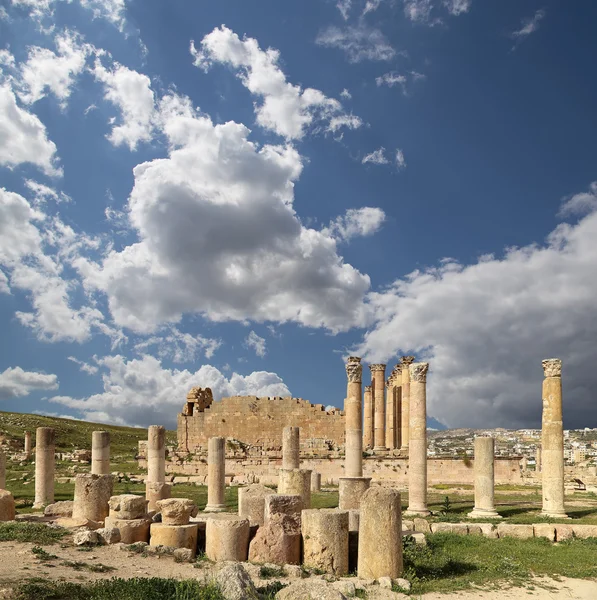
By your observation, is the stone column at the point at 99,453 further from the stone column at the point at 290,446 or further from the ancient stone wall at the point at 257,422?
the ancient stone wall at the point at 257,422

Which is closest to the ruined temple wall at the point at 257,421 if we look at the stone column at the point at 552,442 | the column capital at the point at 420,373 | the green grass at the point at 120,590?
the column capital at the point at 420,373

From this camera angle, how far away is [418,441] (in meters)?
23.1

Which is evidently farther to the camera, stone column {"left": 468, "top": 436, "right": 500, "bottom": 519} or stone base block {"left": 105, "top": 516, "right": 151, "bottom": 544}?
stone column {"left": 468, "top": 436, "right": 500, "bottom": 519}

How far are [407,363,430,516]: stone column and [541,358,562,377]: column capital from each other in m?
4.12

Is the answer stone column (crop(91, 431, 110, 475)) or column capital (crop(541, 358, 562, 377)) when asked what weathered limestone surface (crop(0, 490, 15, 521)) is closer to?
stone column (crop(91, 431, 110, 475))

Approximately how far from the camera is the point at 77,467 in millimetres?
38625

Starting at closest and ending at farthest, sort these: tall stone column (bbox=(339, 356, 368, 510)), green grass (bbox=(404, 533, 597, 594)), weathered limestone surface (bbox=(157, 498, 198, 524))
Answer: green grass (bbox=(404, 533, 597, 594)) < weathered limestone surface (bbox=(157, 498, 198, 524)) < tall stone column (bbox=(339, 356, 368, 510))

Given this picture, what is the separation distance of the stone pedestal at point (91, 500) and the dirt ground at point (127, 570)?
4.27 meters

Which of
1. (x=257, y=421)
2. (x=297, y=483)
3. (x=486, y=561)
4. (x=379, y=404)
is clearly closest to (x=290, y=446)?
(x=297, y=483)

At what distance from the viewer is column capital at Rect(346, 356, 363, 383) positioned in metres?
27.7

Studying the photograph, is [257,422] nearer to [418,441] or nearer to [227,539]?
[418,441]

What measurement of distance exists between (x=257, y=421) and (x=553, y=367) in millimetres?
28197

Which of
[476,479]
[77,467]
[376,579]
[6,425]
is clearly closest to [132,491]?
[77,467]

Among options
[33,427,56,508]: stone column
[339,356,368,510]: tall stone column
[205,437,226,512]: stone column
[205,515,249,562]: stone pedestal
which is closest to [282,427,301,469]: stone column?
[339,356,368,510]: tall stone column
